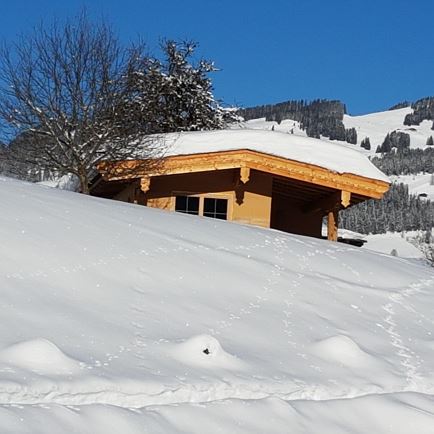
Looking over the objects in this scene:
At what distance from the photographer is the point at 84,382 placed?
14.6 feet

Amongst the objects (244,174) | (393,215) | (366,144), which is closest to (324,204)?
(244,174)

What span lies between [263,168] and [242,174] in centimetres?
48

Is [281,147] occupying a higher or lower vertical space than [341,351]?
higher

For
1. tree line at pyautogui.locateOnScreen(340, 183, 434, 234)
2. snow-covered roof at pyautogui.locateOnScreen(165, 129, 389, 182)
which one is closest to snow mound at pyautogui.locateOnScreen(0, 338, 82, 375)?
snow-covered roof at pyautogui.locateOnScreen(165, 129, 389, 182)

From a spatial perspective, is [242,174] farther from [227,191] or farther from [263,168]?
[227,191]

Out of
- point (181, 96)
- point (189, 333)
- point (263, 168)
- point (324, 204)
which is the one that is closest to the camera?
point (189, 333)

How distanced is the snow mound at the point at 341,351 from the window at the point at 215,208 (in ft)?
33.4

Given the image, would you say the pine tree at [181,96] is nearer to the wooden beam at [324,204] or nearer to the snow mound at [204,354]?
the wooden beam at [324,204]

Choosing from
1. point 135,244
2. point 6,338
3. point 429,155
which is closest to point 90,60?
point 135,244

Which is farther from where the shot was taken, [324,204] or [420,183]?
[420,183]

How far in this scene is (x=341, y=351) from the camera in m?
6.07

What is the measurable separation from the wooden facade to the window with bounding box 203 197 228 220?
0.07 feet

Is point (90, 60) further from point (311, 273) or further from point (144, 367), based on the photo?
point (144, 367)

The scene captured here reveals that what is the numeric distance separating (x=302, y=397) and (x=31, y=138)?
46.4 feet
